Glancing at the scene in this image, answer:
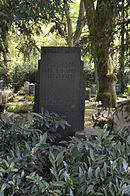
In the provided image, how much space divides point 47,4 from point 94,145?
200 cm

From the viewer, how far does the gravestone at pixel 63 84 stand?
3867mm

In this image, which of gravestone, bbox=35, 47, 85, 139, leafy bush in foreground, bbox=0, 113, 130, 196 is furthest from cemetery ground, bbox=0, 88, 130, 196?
gravestone, bbox=35, 47, 85, 139

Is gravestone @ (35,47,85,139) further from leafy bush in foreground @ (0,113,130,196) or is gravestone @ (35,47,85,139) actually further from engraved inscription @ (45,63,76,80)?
leafy bush in foreground @ (0,113,130,196)

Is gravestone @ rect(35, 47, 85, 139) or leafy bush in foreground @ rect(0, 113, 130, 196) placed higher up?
gravestone @ rect(35, 47, 85, 139)

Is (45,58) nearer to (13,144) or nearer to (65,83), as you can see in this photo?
(65,83)

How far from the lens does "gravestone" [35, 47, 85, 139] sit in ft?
12.7

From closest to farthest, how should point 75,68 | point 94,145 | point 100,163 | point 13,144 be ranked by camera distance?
point 100,163, point 94,145, point 13,144, point 75,68

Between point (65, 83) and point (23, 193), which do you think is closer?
point (23, 193)

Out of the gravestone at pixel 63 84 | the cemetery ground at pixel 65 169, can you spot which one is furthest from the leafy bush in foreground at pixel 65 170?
the gravestone at pixel 63 84

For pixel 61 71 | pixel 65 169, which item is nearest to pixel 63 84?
pixel 61 71

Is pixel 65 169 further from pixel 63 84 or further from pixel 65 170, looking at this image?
pixel 63 84

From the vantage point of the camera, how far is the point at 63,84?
390cm

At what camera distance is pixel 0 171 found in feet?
4.81

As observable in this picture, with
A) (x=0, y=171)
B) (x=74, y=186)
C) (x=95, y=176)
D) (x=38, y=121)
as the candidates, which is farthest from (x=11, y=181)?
(x=38, y=121)
